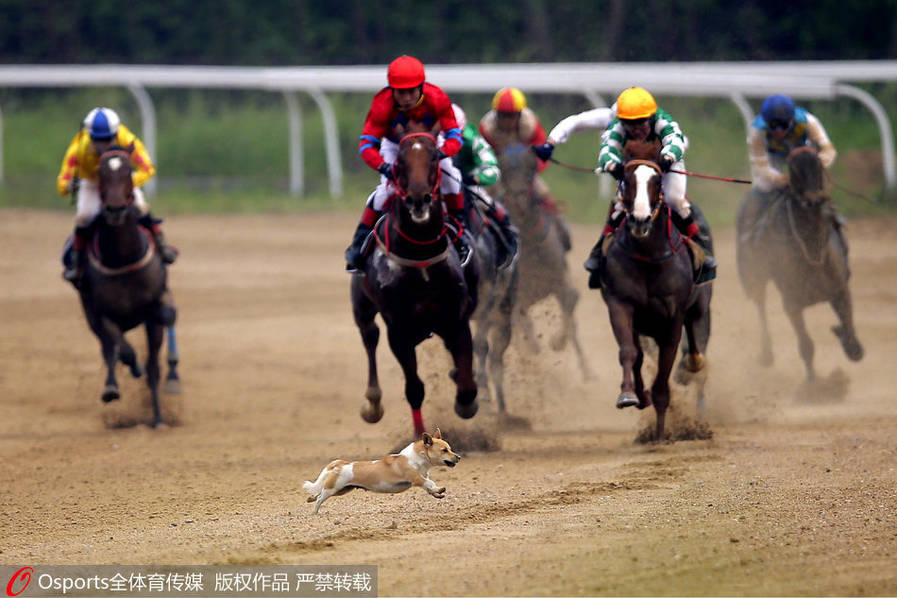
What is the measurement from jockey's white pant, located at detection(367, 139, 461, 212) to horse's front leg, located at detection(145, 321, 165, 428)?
10.4ft

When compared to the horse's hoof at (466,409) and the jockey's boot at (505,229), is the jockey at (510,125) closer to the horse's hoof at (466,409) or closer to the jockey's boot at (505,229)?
the jockey's boot at (505,229)

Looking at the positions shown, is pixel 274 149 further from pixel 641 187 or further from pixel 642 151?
pixel 641 187

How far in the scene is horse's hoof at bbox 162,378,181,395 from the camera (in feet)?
44.1

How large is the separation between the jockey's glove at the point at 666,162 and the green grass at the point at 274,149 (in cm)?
1262

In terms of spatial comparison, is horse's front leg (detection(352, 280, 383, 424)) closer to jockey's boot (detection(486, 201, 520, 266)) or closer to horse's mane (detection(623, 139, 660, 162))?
jockey's boot (detection(486, 201, 520, 266))

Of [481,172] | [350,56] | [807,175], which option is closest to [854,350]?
[807,175]

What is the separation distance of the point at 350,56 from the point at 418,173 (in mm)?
25422

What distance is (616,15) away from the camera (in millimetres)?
30578

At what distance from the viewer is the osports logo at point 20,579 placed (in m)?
6.71

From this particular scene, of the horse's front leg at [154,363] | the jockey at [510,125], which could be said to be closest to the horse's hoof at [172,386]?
the horse's front leg at [154,363]

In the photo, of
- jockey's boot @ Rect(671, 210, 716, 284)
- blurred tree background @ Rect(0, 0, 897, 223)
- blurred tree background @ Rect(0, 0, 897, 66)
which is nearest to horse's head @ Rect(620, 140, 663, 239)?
jockey's boot @ Rect(671, 210, 716, 284)

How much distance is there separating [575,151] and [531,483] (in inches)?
704

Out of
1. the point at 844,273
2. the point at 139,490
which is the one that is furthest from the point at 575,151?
the point at 139,490

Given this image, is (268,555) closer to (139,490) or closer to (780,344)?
(139,490)
